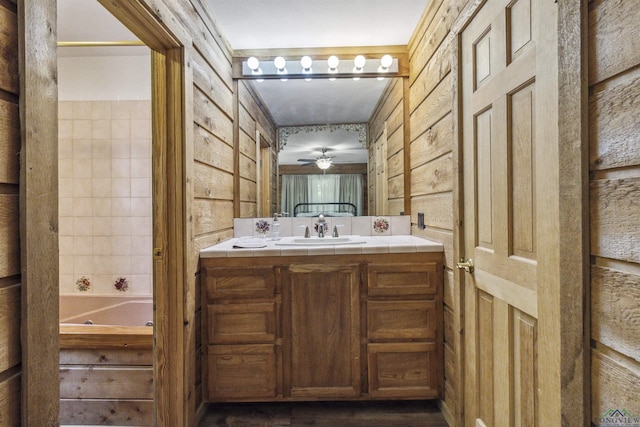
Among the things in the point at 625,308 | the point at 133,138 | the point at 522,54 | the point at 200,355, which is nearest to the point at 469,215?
the point at 522,54

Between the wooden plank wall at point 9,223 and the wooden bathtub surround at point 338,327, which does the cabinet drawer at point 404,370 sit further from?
the wooden plank wall at point 9,223

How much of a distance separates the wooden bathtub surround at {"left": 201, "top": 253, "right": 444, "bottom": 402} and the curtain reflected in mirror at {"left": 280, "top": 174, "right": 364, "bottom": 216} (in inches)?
27.9

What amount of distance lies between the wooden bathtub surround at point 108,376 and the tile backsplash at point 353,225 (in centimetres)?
98

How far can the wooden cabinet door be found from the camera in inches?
73.9

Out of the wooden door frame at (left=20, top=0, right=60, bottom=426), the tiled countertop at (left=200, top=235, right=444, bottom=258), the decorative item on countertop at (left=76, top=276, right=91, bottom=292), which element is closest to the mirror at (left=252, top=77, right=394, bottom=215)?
the tiled countertop at (left=200, top=235, right=444, bottom=258)

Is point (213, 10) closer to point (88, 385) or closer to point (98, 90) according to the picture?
point (98, 90)

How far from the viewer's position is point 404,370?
1.88 m

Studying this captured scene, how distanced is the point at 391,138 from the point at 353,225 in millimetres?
710

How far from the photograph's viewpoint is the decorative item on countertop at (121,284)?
2.62 metres

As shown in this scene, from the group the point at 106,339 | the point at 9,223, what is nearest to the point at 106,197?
the point at 106,339

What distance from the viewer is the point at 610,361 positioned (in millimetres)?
707

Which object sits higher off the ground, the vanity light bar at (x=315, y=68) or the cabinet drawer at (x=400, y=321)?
the vanity light bar at (x=315, y=68)

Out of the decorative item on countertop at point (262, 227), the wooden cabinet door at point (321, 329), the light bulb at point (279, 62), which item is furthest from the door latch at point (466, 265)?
the light bulb at point (279, 62)

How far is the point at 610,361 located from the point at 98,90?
130 inches
